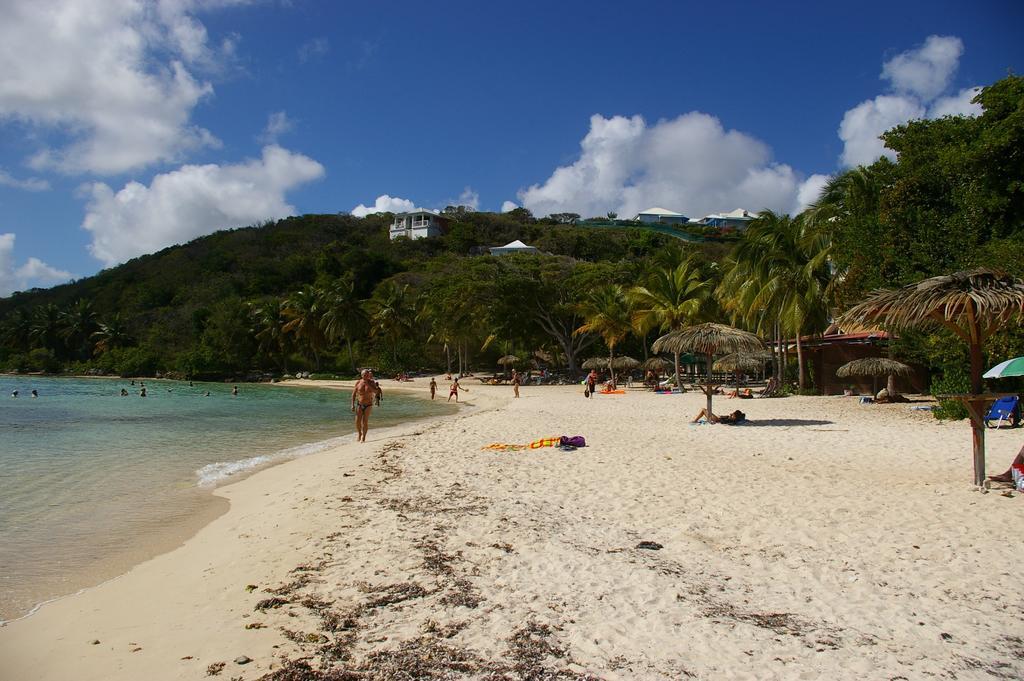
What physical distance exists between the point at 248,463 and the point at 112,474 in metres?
2.21

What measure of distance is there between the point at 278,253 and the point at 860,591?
87728mm

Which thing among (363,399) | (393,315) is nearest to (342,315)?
(393,315)

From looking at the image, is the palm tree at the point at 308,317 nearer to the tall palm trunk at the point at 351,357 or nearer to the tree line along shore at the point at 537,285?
the tree line along shore at the point at 537,285

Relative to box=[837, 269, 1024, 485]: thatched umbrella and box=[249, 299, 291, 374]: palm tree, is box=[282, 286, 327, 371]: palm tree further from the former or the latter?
box=[837, 269, 1024, 485]: thatched umbrella

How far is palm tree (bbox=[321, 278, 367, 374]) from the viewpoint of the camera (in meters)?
50.7

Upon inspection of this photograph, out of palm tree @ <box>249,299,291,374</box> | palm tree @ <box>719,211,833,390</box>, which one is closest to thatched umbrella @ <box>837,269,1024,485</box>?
Result: palm tree @ <box>719,211,833,390</box>

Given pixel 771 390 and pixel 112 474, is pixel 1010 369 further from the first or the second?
pixel 771 390

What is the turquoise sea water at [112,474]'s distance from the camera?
240 inches

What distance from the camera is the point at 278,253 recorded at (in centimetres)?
8412

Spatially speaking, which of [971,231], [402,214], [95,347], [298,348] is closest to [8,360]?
[95,347]

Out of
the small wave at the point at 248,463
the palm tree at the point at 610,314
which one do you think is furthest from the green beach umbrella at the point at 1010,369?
the palm tree at the point at 610,314

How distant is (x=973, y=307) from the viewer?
6840 millimetres

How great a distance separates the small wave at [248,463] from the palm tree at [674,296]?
18022 millimetres

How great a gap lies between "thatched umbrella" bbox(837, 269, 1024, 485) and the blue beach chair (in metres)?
6.00
